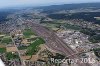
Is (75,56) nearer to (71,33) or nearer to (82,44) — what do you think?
(82,44)

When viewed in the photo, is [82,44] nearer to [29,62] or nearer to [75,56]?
[75,56]

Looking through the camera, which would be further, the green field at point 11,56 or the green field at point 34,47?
the green field at point 34,47

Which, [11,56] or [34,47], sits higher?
[11,56]

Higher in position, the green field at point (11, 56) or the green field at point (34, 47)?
the green field at point (11, 56)

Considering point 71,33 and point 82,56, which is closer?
→ point 82,56

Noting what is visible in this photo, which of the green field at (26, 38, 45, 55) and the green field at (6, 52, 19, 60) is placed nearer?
the green field at (6, 52, 19, 60)

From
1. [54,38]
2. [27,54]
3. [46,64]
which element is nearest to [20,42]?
[54,38]

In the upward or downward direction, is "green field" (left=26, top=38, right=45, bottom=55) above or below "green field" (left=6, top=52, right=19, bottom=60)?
below

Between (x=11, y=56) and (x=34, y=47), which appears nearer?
(x=11, y=56)

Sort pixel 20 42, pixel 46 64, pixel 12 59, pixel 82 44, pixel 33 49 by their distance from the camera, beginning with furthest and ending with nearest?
pixel 20 42, pixel 82 44, pixel 33 49, pixel 12 59, pixel 46 64

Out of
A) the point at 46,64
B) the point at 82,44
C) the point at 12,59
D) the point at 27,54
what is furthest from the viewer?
the point at 82,44
